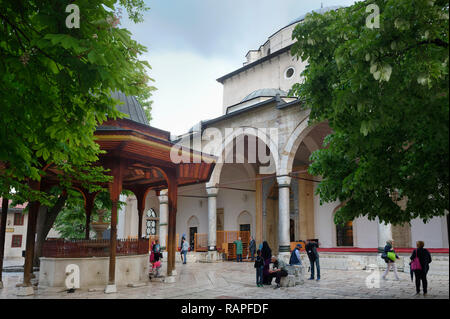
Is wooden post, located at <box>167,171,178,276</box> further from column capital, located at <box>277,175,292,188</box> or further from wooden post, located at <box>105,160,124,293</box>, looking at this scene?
column capital, located at <box>277,175,292,188</box>

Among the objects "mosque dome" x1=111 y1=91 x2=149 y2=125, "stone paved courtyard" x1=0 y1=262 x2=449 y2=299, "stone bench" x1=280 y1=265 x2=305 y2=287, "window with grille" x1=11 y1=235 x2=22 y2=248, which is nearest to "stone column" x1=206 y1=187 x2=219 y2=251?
"mosque dome" x1=111 y1=91 x2=149 y2=125

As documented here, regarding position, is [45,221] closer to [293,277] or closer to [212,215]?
[293,277]

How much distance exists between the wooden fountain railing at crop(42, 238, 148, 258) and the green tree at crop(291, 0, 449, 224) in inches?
222

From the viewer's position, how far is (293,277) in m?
8.71

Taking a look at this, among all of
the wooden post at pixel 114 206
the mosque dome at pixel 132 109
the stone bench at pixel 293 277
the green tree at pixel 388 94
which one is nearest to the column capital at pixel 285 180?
the stone bench at pixel 293 277

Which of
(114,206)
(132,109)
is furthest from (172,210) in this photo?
(132,109)

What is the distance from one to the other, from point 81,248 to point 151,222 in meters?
18.4

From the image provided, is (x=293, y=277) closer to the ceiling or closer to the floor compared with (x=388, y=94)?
closer to the floor

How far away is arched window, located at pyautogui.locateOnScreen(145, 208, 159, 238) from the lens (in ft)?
86.4

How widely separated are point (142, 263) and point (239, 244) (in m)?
8.12

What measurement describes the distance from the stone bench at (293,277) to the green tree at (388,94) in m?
3.46

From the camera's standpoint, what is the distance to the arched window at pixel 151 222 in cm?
2634

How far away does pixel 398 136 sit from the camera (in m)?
4.31

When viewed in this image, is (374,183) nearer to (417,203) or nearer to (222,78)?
(417,203)
